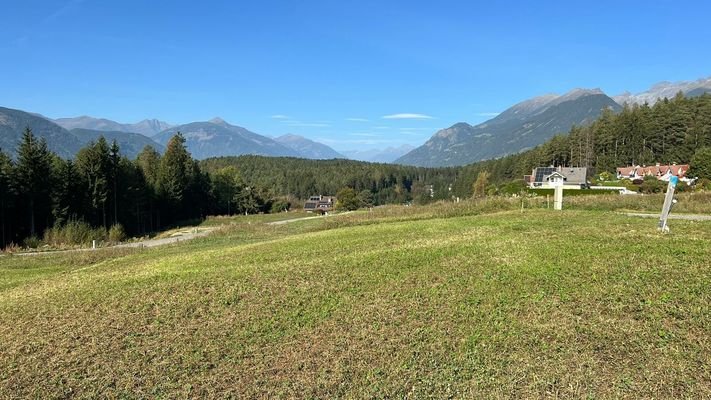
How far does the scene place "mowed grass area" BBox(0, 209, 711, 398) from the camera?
662cm

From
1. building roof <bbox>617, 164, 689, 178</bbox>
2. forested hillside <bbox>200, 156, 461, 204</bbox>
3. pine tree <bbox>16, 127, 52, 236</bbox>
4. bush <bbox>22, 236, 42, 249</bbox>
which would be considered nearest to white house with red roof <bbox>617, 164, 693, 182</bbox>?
building roof <bbox>617, 164, 689, 178</bbox>

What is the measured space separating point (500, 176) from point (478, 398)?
129343mm

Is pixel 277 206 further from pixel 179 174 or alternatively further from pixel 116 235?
pixel 116 235

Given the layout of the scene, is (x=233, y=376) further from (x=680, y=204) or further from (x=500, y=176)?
(x=500, y=176)

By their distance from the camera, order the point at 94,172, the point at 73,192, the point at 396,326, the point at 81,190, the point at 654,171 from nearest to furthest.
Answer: the point at 396,326 < the point at 73,192 < the point at 81,190 < the point at 94,172 < the point at 654,171

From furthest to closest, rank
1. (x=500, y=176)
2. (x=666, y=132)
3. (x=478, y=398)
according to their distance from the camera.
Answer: (x=500, y=176) → (x=666, y=132) → (x=478, y=398)

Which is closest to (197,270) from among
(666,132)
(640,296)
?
(640,296)

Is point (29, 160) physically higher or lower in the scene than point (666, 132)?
lower

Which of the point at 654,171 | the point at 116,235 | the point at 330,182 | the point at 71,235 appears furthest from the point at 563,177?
the point at 330,182

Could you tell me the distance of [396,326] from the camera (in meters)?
8.45

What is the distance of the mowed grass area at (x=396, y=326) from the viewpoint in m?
6.62

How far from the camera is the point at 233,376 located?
7.06 meters

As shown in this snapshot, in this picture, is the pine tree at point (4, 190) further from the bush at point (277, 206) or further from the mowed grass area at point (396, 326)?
the bush at point (277, 206)

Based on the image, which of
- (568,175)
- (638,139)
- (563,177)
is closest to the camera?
(563,177)
